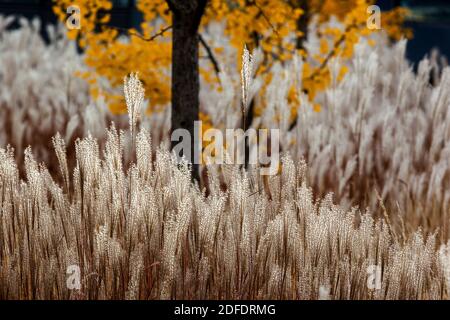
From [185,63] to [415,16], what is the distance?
9576mm

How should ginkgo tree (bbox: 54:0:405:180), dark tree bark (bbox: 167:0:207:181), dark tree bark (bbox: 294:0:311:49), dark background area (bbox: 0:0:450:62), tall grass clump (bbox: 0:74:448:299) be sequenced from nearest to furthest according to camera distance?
tall grass clump (bbox: 0:74:448:299)
dark tree bark (bbox: 167:0:207:181)
ginkgo tree (bbox: 54:0:405:180)
dark tree bark (bbox: 294:0:311:49)
dark background area (bbox: 0:0:450:62)

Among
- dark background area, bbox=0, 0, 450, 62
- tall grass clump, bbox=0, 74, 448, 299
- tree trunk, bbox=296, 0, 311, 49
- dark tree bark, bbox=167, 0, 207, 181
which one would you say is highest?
dark background area, bbox=0, 0, 450, 62

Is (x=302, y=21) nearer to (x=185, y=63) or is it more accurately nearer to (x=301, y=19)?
(x=301, y=19)

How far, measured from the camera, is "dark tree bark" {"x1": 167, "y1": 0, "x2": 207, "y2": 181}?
332 cm

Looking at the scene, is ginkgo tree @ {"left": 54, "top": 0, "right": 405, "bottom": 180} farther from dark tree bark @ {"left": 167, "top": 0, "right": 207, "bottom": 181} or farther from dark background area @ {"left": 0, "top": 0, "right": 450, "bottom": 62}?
dark background area @ {"left": 0, "top": 0, "right": 450, "bottom": 62}

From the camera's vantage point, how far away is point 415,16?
1202cm

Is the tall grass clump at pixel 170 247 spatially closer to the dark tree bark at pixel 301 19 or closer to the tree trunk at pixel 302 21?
the dark tree bark at pixel 301 19

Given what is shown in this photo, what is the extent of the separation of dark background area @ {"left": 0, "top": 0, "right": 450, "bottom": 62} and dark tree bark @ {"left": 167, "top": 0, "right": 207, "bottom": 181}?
25.3ft

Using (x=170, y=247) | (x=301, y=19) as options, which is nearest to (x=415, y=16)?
(x=301, y=19)

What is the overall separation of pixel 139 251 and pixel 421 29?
1023 centimetres

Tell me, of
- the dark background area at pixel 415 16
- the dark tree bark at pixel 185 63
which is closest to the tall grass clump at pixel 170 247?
the dark tree bark at pixel 185 63

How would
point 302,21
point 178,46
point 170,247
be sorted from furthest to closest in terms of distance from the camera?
1. point 302,21
2. point 178,46
3. point 170,247

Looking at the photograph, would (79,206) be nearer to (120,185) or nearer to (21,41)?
(120,185)

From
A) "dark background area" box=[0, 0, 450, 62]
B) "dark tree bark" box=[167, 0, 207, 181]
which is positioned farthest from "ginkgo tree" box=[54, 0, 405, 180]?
"dark background area" box=[0, 0, 450, 62]
